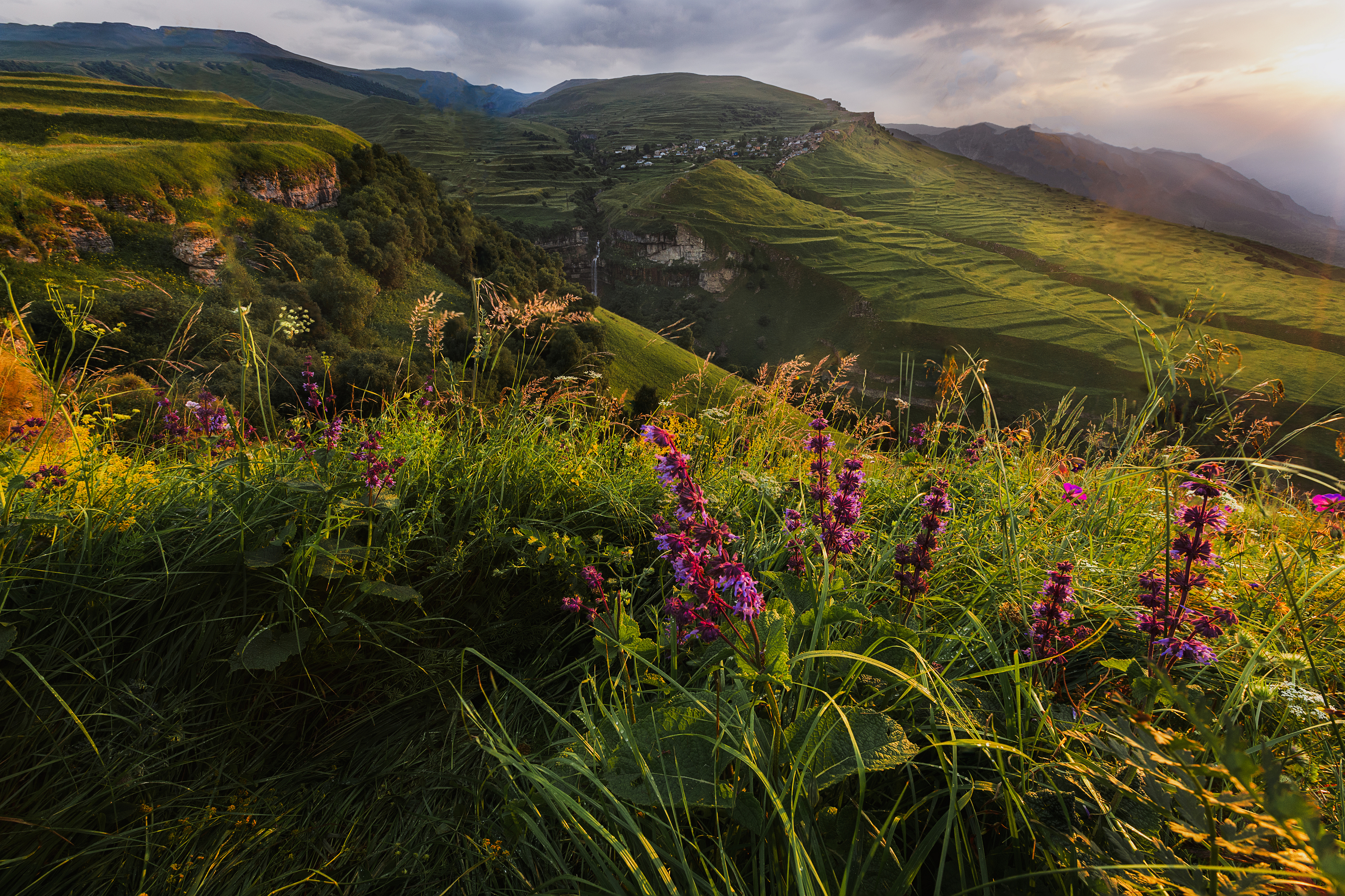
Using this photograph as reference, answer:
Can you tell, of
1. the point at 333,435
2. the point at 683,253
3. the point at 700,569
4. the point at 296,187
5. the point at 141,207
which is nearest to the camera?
the point at 700,569

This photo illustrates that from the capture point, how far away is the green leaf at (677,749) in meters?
1.45

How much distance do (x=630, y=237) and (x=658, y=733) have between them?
146 metres

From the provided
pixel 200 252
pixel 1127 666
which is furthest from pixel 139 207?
pixel 1127 666

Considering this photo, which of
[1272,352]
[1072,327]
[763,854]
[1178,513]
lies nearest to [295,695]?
[763,854]

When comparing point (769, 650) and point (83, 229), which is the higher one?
point (769, 650)

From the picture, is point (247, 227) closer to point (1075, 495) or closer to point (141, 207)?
point (141, 207)

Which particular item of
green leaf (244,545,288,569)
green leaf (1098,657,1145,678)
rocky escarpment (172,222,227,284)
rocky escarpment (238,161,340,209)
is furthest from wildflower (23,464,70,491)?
rocky escarpment (238,161,340,209)

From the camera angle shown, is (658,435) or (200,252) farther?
(200,252)

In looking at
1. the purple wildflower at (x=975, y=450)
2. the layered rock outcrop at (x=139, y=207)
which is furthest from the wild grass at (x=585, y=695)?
the layered rock outcrop at (x=139, y=207)

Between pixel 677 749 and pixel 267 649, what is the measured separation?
1657 mm

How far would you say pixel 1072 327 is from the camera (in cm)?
9312

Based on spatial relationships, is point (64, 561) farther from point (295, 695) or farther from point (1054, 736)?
point (1054, 736)

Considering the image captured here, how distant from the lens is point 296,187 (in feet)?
224

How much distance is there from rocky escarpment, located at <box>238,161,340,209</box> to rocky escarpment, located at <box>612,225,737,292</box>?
245ft
